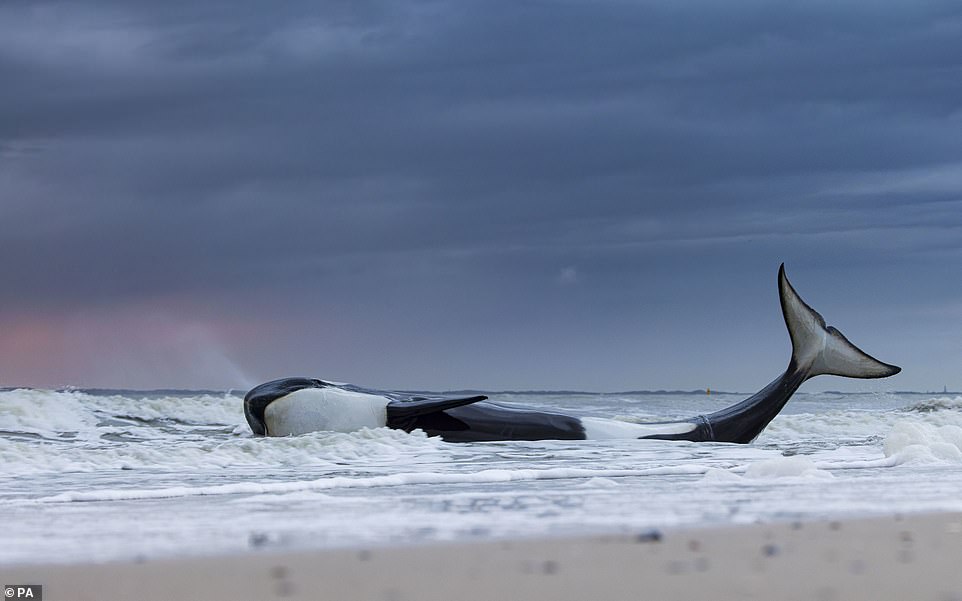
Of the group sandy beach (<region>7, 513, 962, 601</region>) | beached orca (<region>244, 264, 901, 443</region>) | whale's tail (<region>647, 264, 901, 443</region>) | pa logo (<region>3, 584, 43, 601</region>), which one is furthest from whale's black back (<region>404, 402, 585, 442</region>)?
pa logo (<region>3, 584, 43, 601</region>)

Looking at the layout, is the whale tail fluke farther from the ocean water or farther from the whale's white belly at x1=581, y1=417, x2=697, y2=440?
the whale's white belly at x1=581, y1=417, x2=697, y2=440

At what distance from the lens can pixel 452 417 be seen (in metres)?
10.2

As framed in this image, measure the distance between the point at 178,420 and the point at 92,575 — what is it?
12175 millimetres

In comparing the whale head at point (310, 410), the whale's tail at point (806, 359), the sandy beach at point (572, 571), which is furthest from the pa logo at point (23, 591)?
the whale's tail at point (806, 359)

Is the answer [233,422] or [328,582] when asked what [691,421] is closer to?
[233,422]

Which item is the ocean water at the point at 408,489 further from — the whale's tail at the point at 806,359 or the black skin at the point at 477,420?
Answer: the whale's tail at the point at 806,359

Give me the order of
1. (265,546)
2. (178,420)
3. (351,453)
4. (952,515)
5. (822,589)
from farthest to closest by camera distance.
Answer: (178,420) < (351,453) < (952,515) < (265,546) < (822,589)

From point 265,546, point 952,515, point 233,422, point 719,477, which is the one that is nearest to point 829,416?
→ point 233,422

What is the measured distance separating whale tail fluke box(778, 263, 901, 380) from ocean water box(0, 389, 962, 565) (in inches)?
51.6

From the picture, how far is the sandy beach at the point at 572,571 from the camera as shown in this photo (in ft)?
7.73

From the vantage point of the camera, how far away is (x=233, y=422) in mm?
14750

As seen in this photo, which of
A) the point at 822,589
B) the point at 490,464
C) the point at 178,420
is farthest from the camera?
the point at 178,420

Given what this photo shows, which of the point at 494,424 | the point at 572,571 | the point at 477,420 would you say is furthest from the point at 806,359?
the point at 572,571

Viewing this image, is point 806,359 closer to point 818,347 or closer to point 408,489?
point 818,347
